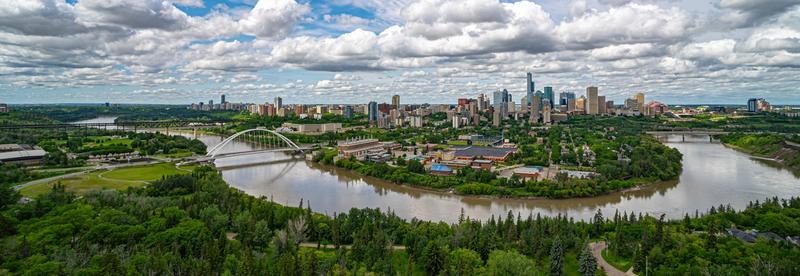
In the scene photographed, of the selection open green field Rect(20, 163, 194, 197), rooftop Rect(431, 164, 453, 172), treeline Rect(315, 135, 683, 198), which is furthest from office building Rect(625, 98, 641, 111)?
open green field Rect(20, 163, 194, 197)

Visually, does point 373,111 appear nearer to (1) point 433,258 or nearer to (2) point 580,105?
(2) point 580,105

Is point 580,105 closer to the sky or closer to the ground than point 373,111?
closer to the sky

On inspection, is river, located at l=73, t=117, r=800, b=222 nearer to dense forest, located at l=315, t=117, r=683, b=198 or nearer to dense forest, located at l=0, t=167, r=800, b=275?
dense forest, located at l=315, t=117, r=683, b=198

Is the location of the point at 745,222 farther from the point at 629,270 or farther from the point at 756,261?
the point at 629,270

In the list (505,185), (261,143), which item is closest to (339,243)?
(505,185)

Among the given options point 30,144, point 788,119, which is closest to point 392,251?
point 30,144

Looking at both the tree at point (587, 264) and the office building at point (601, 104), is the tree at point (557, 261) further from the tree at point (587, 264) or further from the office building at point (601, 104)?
the office building at point (601, 104)

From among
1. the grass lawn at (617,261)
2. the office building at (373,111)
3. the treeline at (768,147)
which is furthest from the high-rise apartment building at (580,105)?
the grass lawn at (617,261)
